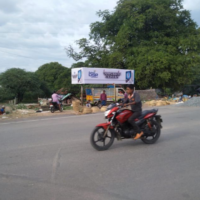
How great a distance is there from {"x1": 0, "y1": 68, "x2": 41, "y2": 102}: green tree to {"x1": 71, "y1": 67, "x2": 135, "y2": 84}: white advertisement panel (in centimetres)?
1375

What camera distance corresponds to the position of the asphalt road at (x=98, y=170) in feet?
12.2

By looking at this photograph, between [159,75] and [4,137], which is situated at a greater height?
[159,75]

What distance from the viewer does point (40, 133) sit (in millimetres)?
8367

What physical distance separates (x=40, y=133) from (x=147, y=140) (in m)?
3.82

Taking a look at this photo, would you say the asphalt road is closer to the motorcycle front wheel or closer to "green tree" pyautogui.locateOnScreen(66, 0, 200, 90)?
the motorcycle front wheel

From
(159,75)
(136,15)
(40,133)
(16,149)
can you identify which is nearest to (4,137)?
(40,133)

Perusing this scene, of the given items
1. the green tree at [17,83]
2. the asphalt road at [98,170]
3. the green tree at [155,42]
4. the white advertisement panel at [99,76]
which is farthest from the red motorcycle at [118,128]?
the green tree at [17,83]

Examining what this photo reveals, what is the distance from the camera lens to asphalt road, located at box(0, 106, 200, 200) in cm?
372

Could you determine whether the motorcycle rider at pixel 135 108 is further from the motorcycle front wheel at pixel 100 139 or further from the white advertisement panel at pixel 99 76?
the white advertisement panel at pixel 99 76

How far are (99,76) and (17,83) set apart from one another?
49.7ft

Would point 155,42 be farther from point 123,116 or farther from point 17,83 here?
point 123,116

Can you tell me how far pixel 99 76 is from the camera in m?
19.2

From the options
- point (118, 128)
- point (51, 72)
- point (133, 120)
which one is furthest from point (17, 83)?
point (133, 120)

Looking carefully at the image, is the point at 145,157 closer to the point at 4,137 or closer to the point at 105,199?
the point at 105,199
